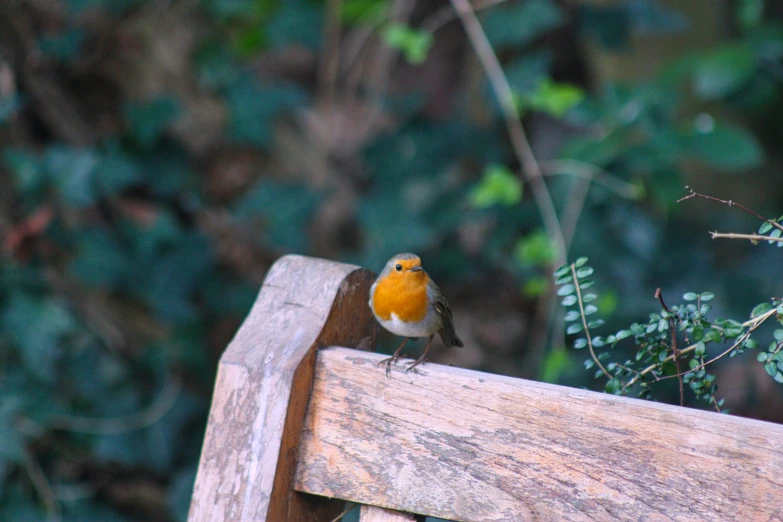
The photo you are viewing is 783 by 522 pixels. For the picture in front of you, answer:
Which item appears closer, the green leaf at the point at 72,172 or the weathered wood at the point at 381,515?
the weathered wood at the point at 381,515

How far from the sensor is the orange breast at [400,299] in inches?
66.5

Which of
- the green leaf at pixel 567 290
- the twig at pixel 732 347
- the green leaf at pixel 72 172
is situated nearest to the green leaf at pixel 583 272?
the green leaf at pixel 567 290

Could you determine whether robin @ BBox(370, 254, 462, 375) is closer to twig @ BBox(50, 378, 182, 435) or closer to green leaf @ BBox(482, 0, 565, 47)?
green leaf @ BBox(482, 0, 565, 47)

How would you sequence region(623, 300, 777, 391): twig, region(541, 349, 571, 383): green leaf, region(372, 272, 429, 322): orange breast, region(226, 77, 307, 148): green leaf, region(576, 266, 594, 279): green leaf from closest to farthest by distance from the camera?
region(623, 300, 777, 391): twig → region(576, 266, 594, 279): green leaf → region(372, 272, 429, 322): orange breast → region(541, 349, 571, 383): green leaf → region(226, 77, 307, 148): green leaf

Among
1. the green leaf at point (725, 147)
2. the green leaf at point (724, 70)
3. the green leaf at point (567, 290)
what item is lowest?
the green leaf at point (567, 290)

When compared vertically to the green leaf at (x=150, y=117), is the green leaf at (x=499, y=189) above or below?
below

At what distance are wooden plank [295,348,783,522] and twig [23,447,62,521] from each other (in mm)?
2130

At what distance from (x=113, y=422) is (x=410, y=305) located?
5.51ft

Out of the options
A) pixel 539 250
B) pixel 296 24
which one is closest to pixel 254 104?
pixel 296 24

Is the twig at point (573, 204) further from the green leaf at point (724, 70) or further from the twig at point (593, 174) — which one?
the green leaf at point (724, 70)

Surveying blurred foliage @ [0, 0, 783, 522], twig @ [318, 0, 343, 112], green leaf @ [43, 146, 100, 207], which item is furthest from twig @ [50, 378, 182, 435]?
twig @ [318, 0, 343, 112]

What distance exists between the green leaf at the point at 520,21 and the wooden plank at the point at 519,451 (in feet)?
5.94

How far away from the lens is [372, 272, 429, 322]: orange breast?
5.54 ft

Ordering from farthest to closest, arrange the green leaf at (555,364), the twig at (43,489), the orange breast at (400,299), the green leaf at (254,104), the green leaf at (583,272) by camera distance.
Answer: the green leaf at (254,104)
the twig at (43,489)
the green leaf at (555,364)
the orange breast at (400,299)
the green leaf at (583,272)
